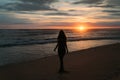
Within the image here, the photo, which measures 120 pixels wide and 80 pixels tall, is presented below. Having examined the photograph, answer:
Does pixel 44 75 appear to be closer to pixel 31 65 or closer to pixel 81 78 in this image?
pixel 81 78

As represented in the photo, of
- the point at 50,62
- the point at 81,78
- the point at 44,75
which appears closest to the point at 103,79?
the point at 81,78

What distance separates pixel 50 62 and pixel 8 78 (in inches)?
160

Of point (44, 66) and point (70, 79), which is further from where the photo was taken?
point (44, 66)

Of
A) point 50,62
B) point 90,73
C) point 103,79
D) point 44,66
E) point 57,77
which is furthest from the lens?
point 50,62

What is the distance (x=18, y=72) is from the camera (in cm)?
1021

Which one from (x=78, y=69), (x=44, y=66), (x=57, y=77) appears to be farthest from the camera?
(x=44, y=66)

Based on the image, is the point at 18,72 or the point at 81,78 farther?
the point at 18,72

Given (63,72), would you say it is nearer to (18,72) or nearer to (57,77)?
(57,77)

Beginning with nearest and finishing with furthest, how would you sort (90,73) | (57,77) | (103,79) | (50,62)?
(103,79) → (57,77) → (90,73) → (50,62)

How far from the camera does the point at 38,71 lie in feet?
33.7

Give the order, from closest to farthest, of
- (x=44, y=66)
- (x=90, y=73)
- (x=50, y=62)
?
(x=90, y=73), (x=44, y=66), (x=50, y=62)

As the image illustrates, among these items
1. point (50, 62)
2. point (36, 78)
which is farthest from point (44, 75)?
point (50, 62)

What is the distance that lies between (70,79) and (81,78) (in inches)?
17.3

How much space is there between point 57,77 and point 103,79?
70.2 inches
